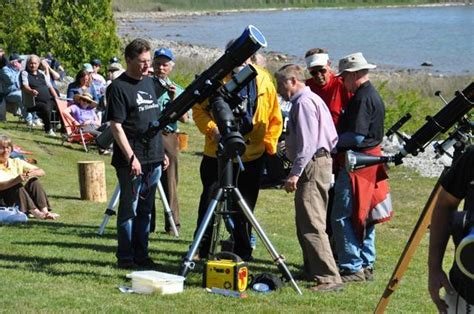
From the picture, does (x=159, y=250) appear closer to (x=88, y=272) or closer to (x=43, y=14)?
(x=88, y=272)

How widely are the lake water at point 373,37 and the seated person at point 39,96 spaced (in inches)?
1166

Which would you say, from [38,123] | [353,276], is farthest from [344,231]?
[38,123]

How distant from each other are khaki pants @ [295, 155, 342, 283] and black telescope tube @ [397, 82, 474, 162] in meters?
1.93

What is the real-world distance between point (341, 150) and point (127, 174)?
5.95 ft

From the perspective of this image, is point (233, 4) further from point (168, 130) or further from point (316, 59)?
point (316, 59)

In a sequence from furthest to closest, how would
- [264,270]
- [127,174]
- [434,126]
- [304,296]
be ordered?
1. [264,270]
2. [127,174]
3. [304,296]
4. [434,126]

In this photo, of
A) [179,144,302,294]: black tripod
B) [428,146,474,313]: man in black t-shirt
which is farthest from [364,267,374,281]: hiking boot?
[428,146,474,313]: man in black t-shirt

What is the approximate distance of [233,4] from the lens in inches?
5477

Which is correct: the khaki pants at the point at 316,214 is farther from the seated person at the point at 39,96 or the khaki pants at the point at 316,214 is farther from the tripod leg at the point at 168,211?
the seated person at the point at 39,96

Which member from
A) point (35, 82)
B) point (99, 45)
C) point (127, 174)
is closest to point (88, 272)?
point (127, 174)

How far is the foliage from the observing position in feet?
87.2

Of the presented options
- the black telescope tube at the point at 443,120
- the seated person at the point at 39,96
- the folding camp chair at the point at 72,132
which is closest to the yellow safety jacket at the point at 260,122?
the black telescope tube at the point at 443,120

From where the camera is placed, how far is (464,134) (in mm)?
6176

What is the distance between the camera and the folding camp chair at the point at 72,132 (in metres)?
18.4
